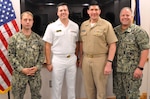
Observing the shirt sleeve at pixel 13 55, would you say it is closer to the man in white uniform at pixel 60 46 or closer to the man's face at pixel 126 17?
the man in white uniform at pixel 60 46

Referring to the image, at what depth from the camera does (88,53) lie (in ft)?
9.49

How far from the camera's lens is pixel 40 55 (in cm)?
285

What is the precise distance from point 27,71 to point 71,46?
0.69m

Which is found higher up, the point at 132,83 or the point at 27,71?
the point at 27,71

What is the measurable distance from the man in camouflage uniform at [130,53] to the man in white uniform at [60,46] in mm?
635

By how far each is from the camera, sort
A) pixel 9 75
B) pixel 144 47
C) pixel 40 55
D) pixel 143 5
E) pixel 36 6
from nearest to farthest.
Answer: pixel 144 47 → pixel 40 55 → pixel 9 75 → pixel 36 6 → pixel 143 5

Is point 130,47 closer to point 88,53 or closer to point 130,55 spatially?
point 130,55

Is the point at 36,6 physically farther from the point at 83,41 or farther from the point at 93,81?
the point at 93,81

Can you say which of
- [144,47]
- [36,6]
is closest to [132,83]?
[144,47]

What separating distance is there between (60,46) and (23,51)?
20.0 inches

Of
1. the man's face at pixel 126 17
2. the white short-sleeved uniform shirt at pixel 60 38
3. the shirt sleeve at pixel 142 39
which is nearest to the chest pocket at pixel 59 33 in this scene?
the white short-sleeved uniform shirt at pixel 60 38

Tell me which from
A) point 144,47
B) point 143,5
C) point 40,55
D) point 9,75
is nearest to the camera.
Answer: point 144,47

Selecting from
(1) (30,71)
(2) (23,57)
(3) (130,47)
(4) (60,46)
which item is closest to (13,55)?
(2) (23,57)

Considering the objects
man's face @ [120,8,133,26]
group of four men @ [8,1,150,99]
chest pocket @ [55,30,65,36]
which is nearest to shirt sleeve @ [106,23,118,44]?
group of four men @ [8,1,150,99]
